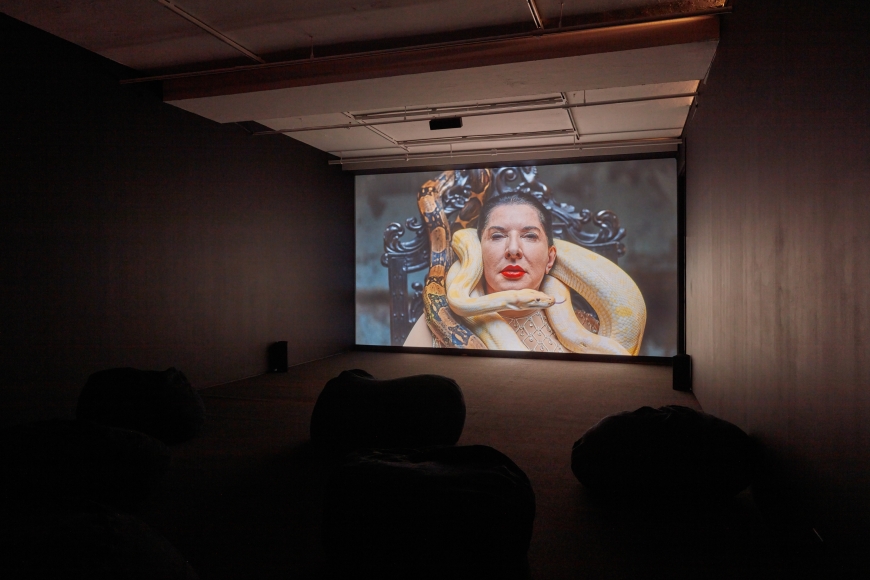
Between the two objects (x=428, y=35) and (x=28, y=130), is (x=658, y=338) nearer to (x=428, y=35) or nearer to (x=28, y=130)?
(x=428, y=35)

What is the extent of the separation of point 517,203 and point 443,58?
4268 millimetres

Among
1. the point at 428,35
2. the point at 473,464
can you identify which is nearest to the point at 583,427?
the point at 473,464

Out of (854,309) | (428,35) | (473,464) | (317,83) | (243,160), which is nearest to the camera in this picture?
(854,309)

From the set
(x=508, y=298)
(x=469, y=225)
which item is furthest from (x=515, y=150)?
(x=508, y=298)

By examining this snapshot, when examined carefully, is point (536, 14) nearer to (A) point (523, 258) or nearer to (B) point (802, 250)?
(B) point (802, 250)

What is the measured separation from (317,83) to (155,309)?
8.99ft

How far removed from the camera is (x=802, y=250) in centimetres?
252

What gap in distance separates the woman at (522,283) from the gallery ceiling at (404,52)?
226 centimetres

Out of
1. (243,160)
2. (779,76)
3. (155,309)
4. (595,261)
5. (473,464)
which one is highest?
(243,160)

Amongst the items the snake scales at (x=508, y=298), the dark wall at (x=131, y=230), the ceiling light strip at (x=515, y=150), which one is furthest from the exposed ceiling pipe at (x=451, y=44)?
the snake scales at (x=508, y=298)

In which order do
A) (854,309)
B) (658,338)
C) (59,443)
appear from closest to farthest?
(854,309)
(59,443)
(658,338)

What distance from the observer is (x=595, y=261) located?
875 centimetres

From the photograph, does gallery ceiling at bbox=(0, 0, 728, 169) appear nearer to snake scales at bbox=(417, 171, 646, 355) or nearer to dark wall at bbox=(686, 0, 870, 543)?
dark wall at bbox=(686, 0, 870, 543)

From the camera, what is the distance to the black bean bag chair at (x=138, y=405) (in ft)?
13.9
